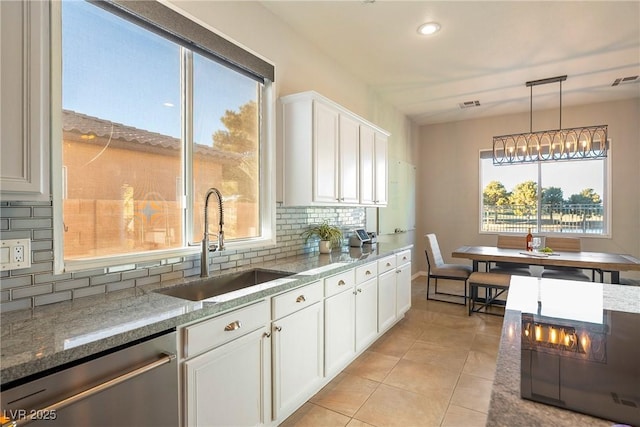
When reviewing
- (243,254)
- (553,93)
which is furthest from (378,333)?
(553,93)

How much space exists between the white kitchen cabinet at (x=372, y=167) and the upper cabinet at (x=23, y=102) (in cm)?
276

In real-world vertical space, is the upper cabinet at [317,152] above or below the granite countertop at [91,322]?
above

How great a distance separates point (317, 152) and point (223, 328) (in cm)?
173

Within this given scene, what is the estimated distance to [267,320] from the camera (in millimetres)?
1790

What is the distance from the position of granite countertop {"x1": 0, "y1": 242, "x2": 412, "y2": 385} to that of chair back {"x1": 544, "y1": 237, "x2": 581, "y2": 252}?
4227 millimetres

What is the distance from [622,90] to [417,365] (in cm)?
484

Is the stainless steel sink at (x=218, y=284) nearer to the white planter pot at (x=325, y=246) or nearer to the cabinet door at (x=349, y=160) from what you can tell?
the white planter pot at (x=325, y=246)

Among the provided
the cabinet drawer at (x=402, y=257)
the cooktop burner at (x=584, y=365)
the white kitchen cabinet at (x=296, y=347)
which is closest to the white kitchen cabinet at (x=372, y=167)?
the cabinet drawer at (x=402, y=257)

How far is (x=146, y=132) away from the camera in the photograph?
75.5 inches

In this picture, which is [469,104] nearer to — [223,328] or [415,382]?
[415,382]

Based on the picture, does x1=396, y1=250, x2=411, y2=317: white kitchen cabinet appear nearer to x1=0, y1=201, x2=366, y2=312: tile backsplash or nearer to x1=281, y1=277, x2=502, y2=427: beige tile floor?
x1=281, y1=277, x2=502, y2=427: beige tile floor

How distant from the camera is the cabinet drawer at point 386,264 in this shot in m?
3.15

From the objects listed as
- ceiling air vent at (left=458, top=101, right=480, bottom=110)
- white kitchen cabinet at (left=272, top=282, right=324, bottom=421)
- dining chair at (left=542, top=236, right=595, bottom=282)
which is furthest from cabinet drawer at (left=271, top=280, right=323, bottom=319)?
ceiling air vent at (left=458, top=101, right=480, bottom=110)

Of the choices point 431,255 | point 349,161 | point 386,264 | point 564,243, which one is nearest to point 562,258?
point 564,243
